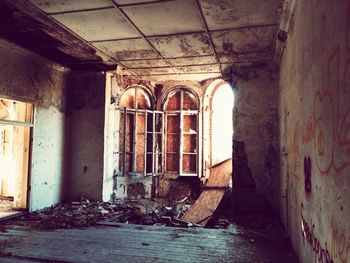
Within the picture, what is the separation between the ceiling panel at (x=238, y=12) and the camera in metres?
3.55

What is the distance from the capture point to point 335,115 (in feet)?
5.88

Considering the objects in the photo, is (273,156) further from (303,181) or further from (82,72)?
(82,72)

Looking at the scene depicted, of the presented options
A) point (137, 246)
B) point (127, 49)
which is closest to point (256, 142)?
point (127, 49)

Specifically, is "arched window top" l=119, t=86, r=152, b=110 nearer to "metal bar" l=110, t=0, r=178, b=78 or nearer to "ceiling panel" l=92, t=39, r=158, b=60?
"ceiling panel" l=92, t=39, r=158, b=60

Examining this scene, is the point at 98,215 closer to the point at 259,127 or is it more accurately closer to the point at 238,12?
the point at 259,127

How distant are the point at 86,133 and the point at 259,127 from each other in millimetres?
3767

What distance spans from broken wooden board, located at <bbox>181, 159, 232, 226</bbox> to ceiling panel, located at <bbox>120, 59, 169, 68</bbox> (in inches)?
119

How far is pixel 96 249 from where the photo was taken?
3672 mm

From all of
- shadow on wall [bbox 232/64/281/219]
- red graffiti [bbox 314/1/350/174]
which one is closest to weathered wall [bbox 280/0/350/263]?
red graffiti [bbox 314/1/350/174]

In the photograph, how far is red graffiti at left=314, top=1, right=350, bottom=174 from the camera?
1.57 meters

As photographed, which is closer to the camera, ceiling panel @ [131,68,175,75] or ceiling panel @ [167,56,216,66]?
ceiling panel @ [167,56,216,66]

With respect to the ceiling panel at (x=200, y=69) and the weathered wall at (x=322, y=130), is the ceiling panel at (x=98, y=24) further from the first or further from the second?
the weathered wall at (x=322, y=130)

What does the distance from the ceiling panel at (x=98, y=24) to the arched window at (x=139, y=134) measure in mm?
2818

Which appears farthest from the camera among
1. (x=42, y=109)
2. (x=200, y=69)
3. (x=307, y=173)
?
(x=200, y=69)
